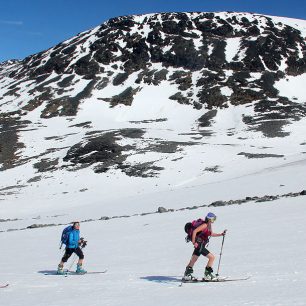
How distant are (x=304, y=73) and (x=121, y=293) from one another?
137 m

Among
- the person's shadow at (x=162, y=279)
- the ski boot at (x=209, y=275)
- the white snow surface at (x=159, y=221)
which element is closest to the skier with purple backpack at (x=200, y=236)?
the ski boot at (x=209, y=275)

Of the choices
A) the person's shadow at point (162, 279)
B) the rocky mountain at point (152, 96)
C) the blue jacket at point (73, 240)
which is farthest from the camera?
the rocky mountain at point (152, 96)

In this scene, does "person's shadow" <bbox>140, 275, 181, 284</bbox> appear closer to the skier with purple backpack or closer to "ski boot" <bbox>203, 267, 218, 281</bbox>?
the skier with purple backpack

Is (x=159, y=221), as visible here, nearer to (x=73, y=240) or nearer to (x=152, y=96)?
(x=73, y=240)

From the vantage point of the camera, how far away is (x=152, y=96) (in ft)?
420

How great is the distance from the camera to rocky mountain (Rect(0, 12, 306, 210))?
2569 inches

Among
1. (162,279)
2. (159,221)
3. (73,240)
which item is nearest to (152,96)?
(159,221)

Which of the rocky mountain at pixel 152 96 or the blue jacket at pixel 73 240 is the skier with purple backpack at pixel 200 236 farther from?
the rocky mountain at pixel 152 96

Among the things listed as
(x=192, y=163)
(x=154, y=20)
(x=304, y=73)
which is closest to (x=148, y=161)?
(x=192, y=163)

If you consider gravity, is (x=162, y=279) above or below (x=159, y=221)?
below

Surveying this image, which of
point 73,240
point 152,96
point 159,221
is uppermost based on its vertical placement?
point 152,96

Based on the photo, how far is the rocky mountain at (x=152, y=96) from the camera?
65250 millimetres

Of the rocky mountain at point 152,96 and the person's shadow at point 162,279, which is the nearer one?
the person's shadow at point 162,279

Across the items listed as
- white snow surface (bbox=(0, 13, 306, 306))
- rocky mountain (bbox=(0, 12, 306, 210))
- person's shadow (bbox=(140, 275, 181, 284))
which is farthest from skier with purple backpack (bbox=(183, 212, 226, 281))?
rocky mountain (bbox=(0, 12, 306, 210))
